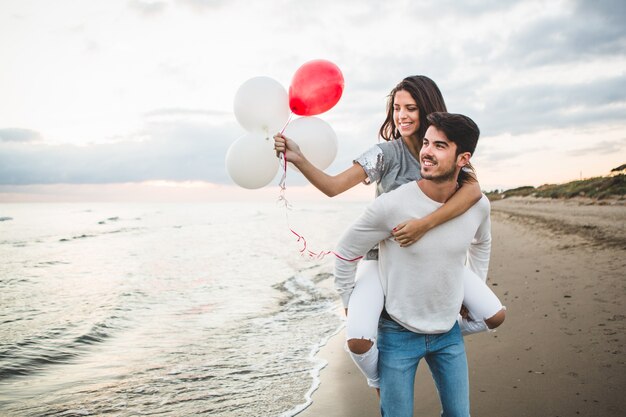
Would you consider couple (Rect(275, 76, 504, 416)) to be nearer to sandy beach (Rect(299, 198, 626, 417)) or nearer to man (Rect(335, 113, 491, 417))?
man (Rect(335, 113, 491, 417))

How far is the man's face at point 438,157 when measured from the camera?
7.32 feet

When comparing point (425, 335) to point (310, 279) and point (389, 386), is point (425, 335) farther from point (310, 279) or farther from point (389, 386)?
point (310, 279)

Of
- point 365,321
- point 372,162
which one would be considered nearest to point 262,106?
point 372,162

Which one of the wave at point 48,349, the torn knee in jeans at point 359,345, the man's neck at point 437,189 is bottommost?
the wave at point 48,349

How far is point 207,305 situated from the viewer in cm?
979

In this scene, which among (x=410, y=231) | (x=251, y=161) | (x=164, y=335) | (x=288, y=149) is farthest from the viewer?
(x=164, y=335)

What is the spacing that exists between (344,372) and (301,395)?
0.74 meters

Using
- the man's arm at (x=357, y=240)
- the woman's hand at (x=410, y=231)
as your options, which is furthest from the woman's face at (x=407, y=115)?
the woman's hand at (x=410, y=231)

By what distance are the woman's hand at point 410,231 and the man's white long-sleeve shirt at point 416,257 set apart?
0.05 m

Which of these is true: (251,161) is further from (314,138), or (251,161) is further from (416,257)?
(416,257)

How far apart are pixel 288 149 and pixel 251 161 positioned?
1.21 ft

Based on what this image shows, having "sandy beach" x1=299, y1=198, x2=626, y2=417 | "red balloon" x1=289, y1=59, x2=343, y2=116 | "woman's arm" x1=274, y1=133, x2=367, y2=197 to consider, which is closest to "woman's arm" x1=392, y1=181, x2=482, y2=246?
"woman's arm" x1=274, y1=133, x2=367, y2=197

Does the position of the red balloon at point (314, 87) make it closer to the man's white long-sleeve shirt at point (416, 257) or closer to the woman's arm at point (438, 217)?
the man's white long-sleeve shirt at point (416, 257)

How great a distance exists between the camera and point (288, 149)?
8.70 feet
